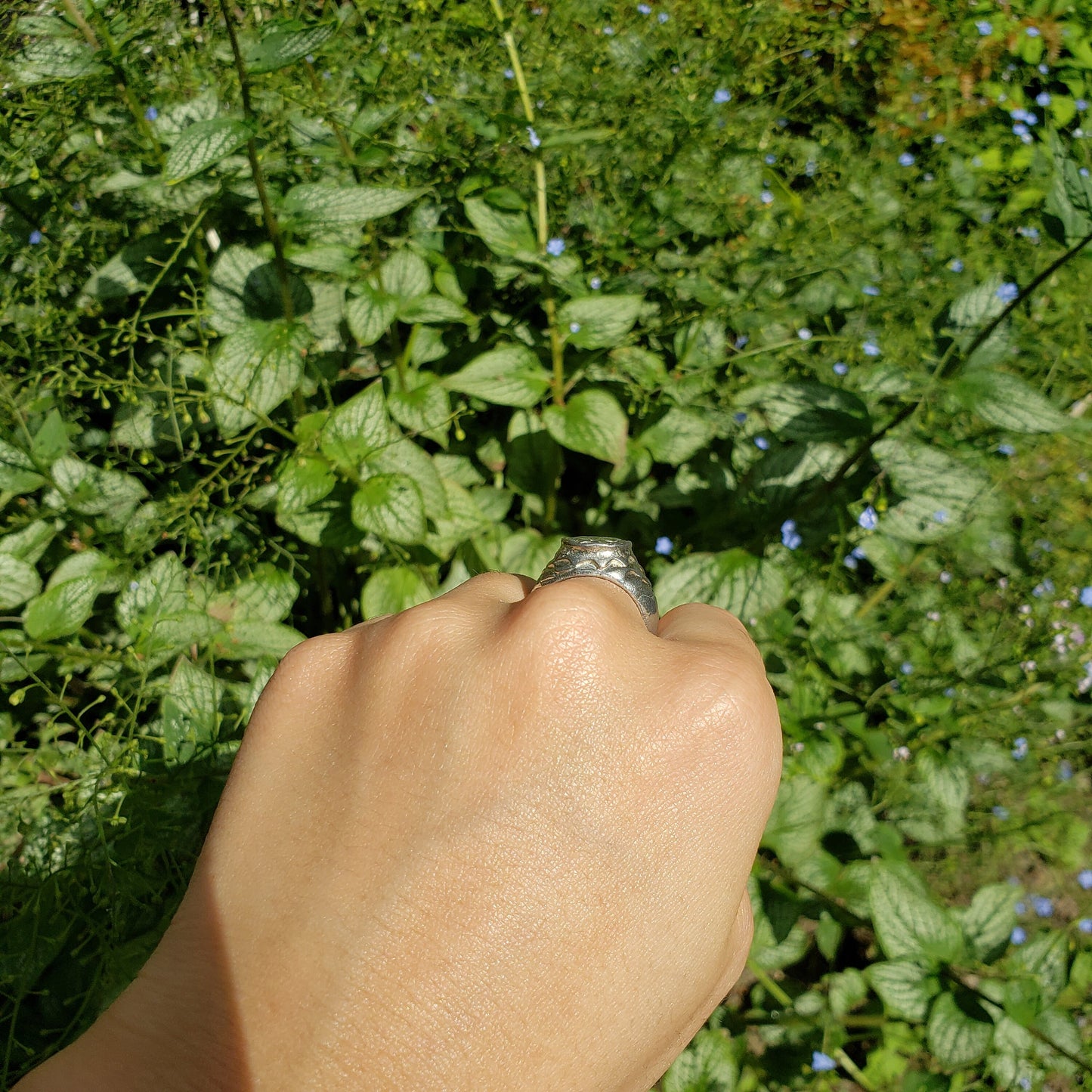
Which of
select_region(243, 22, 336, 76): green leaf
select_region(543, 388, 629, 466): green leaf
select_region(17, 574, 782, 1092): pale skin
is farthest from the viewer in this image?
select_region(543, 388, 629, 466): green leaf

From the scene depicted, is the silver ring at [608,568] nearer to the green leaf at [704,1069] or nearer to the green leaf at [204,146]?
the green leaf at [204,146]

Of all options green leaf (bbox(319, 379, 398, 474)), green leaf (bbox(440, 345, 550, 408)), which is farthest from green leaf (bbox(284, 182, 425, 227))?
green leaf (bbox(440, 345, 550, 408))

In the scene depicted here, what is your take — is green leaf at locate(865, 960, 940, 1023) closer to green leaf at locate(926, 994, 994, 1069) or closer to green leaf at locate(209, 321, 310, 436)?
green leaf at locate(926, 994, 994, 1069)

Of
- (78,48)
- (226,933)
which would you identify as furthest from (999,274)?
(78,48)

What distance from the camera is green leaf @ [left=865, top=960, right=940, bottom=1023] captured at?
4.96 feet

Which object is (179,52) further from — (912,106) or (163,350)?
(912,106)

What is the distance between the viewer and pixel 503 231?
1.83 metres

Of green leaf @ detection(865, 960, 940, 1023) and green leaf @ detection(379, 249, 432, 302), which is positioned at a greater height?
green leaf @ detection(379, 249, 432, 302)

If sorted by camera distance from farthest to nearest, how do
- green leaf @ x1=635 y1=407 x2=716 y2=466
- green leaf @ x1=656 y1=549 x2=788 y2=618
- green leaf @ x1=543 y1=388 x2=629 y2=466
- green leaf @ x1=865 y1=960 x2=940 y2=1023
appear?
green leaf @ x1=635 y1=407 x2=716 y2=466, green leaf @ x1=543 y1=388 x2=629 y2=466, green leaf @ x1=656 y1=549 x2=788 y2=618, green leaf @ x1=865 y1=960 x2=940 y2=1023

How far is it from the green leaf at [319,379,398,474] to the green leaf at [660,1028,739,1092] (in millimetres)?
1332

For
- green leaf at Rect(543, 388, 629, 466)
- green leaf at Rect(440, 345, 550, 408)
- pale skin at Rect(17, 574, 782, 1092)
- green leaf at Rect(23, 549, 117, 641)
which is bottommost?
green leaf at Rect(543, 388, 629, 466)

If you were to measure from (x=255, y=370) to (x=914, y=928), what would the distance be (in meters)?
1.65

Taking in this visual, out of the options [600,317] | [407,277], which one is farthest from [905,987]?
[407,277]

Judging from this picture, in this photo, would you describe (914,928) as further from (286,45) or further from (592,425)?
(286,45)
